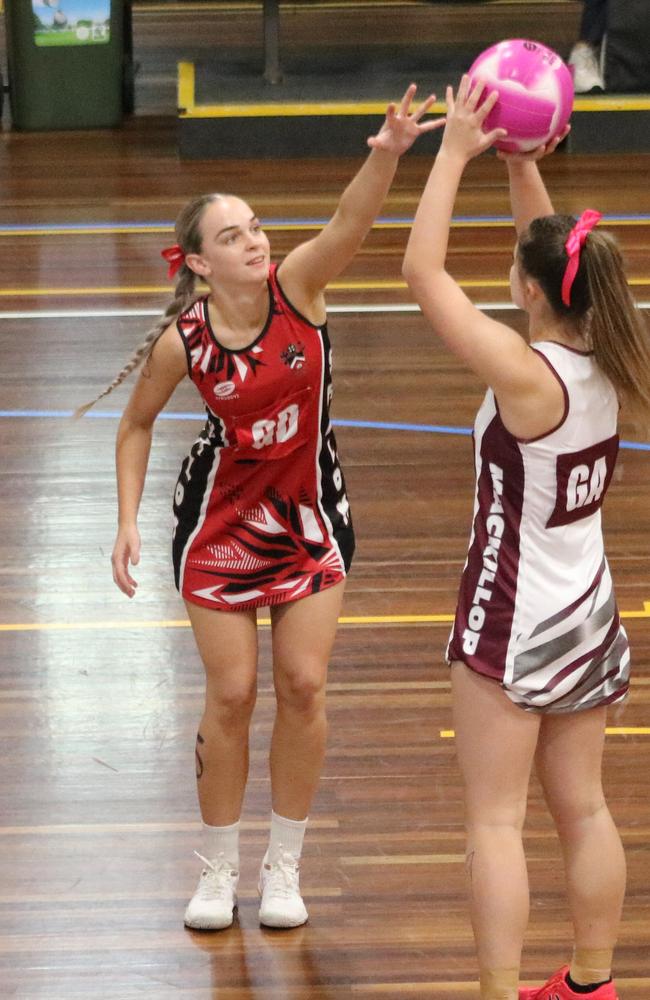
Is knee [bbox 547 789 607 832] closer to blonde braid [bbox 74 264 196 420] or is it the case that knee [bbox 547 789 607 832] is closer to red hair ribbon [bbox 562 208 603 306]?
red hair ribbon [bbox 562 208 603 306]

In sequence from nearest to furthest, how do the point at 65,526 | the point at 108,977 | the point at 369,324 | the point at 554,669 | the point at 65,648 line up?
the point at 554,669
the point at 108,977
the point at 65,648
the point at 65,526
the point at 369,324

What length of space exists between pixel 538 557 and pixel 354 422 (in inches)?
137

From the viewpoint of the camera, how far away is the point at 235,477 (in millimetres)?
3166

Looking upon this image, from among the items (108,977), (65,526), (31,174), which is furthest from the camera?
(31,174)

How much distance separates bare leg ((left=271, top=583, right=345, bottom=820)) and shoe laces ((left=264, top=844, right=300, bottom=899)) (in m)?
0.10

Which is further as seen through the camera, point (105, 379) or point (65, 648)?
point (105, 379)

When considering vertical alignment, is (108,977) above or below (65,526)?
above

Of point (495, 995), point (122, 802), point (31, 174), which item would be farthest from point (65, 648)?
point (31, 174)

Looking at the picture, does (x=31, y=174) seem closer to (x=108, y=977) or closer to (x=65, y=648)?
(x=65, y=648)

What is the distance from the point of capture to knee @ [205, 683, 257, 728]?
125 inches

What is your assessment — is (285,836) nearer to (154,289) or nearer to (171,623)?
(171,623)

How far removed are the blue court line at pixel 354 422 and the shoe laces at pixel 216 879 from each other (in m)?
2.90

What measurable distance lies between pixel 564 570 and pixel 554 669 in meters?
0.17

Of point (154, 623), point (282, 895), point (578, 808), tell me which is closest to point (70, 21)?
point (154, 623)
